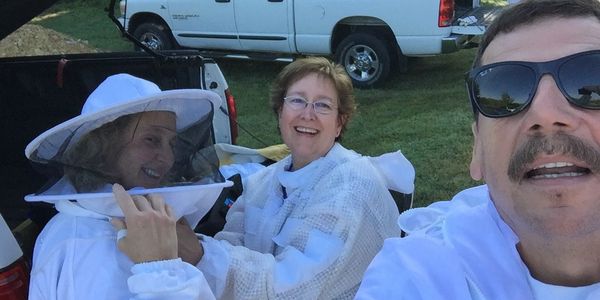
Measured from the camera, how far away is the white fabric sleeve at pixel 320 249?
2254mm

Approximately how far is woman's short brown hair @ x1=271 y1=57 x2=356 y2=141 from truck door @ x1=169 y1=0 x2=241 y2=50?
6058mm

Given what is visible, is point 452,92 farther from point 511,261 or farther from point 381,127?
point 511,261

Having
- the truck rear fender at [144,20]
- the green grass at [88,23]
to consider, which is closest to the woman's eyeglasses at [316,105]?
the truck rear fender at [144,20]

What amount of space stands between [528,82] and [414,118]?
5559 millimetres

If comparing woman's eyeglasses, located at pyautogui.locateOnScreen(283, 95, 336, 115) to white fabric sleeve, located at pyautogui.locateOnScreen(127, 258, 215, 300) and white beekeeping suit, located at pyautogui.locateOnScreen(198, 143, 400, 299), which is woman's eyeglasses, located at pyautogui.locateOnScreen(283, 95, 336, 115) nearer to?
white beekeeping suit, located at pyautogui.locateOnScreen(198, 143, 400, 299)

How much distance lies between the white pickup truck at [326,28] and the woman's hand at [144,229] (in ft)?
20.5

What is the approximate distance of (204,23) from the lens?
9203 millimetres

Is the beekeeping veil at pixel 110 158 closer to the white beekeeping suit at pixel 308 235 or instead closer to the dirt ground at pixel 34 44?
the white beekeeping suit at pixel 308 235

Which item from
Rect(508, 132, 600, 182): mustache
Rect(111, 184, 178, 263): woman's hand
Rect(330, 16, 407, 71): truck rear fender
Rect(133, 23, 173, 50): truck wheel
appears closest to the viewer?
Rect(508, 132, 600, 182): mustache

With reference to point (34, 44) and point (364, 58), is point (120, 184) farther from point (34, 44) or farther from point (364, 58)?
point (34, 44)

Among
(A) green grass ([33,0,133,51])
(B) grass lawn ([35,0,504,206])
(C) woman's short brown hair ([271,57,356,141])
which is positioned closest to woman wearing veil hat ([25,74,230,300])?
(C) woman's short brown hair ([271,57,356,141])

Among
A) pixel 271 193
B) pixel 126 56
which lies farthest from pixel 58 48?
pixel 271 193

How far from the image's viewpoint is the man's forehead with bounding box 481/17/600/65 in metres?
1.39

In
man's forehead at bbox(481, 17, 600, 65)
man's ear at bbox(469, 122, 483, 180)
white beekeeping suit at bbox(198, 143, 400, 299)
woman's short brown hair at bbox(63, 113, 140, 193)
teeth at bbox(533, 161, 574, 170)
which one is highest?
man's forehead at bbox(481, 17, 600, 65)
